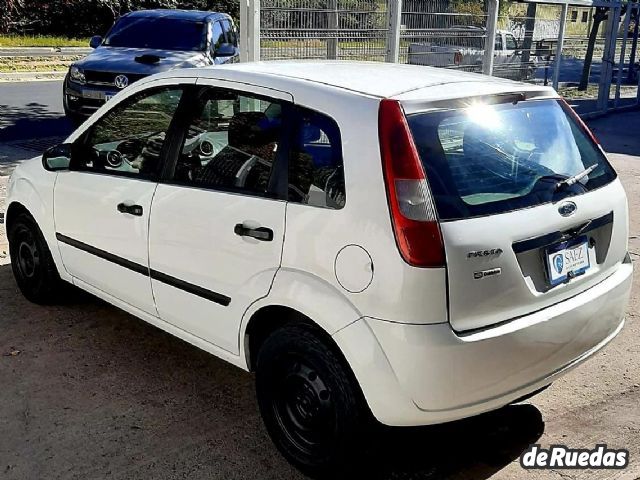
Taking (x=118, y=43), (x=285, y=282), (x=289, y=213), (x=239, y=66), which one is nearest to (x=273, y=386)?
(x=285, y=282)

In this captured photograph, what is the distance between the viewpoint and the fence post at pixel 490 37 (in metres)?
11.6

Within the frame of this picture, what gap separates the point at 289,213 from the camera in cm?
302

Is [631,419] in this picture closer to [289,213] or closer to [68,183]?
[289,213]

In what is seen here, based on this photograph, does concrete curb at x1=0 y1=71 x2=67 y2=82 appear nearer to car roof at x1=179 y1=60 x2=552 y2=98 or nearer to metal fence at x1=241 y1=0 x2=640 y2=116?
metal fence at x1=241 y1=0 x2=640 y2=116

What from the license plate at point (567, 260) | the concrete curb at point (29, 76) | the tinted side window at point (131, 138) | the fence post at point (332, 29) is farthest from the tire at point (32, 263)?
the concrete curb at point (29, 76)

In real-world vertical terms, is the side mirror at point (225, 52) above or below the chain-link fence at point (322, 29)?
below

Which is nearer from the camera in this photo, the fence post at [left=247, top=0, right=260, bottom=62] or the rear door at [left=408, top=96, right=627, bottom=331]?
the rear door at [left=408, top=96, right=627, bottom=331]

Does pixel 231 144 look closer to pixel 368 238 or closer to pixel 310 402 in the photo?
pixel 368 238

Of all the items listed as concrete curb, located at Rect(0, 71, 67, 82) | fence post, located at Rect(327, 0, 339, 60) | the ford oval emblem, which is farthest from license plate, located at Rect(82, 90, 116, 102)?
concrete curb, located at Rect(0, 71, 67, 82)

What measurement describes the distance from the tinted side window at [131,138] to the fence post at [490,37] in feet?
28.1

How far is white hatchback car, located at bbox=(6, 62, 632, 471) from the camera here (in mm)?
2719

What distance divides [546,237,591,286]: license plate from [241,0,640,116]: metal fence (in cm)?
505

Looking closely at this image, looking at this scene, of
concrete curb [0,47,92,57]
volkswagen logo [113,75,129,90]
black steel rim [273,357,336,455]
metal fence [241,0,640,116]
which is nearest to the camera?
black steel rim [273,357,336,455]

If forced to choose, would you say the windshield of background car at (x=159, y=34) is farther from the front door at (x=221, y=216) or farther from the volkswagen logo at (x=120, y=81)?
the front door at (x=221, y=216)
